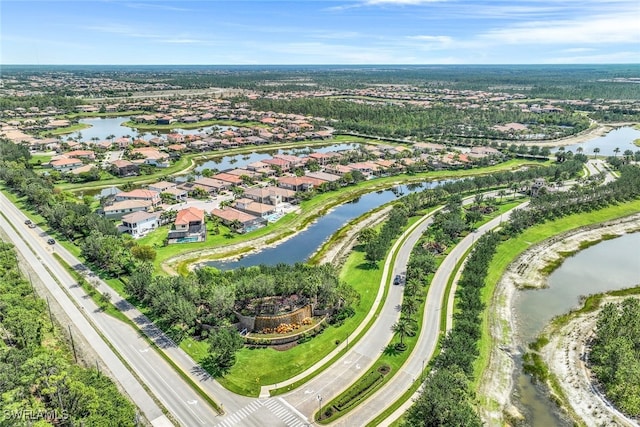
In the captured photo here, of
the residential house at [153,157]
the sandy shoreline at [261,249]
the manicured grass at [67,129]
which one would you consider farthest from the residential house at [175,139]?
the sandy shoreline at [261,249]

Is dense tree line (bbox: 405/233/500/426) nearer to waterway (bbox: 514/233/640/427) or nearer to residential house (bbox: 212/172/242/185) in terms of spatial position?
waterway (bbox: 514/233/640/427)

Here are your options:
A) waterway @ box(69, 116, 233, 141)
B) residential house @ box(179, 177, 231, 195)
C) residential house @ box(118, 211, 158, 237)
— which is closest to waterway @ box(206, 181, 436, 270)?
residential house @ box(118, 211, 158, 237)

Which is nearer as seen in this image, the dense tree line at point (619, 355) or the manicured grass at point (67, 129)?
the dense tree line at point (619, 355)

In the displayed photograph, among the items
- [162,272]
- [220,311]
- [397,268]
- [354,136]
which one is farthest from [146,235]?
[354,136]

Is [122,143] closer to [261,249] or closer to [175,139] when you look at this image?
[175,139]

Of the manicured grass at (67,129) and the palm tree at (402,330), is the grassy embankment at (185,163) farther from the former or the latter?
the palm tree at (402,330)

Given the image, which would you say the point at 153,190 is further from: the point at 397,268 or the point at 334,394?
the point at 334,394

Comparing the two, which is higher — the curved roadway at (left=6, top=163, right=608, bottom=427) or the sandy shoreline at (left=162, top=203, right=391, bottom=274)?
the sandy shoreline at (left=162, top=203, right=391, bottom=274)
